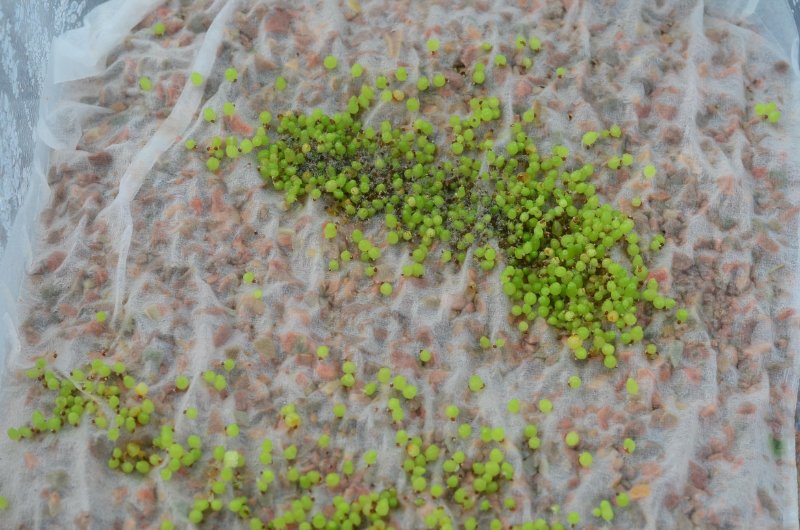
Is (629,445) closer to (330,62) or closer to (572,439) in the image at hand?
(572,439)

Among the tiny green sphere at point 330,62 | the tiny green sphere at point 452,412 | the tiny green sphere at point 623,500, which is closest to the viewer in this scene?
the tiny green sphere at point 623,500

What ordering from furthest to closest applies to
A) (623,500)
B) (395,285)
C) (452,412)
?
1. (395,285)
2. (452,412)
3. (623,500)

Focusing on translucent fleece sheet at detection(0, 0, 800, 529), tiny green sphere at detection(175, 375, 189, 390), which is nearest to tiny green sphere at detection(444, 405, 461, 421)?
translucent fleece sheet at detection(0, 0, 800, 529)

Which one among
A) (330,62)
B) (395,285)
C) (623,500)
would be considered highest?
(330,62)

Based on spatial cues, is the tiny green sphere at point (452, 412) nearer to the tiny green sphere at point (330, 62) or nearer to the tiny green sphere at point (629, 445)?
the tiny green sphere at point (629, 445)

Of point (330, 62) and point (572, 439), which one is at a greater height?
point (330, 62)

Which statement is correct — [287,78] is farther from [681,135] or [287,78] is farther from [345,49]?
[681,135]

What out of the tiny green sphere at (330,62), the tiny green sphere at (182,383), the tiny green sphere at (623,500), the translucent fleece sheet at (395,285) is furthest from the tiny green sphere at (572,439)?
the tiny green sphere at (330,62)

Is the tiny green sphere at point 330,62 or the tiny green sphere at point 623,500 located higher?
the tiny green sphere at point 330,62

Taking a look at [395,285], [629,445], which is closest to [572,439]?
[629,445]
